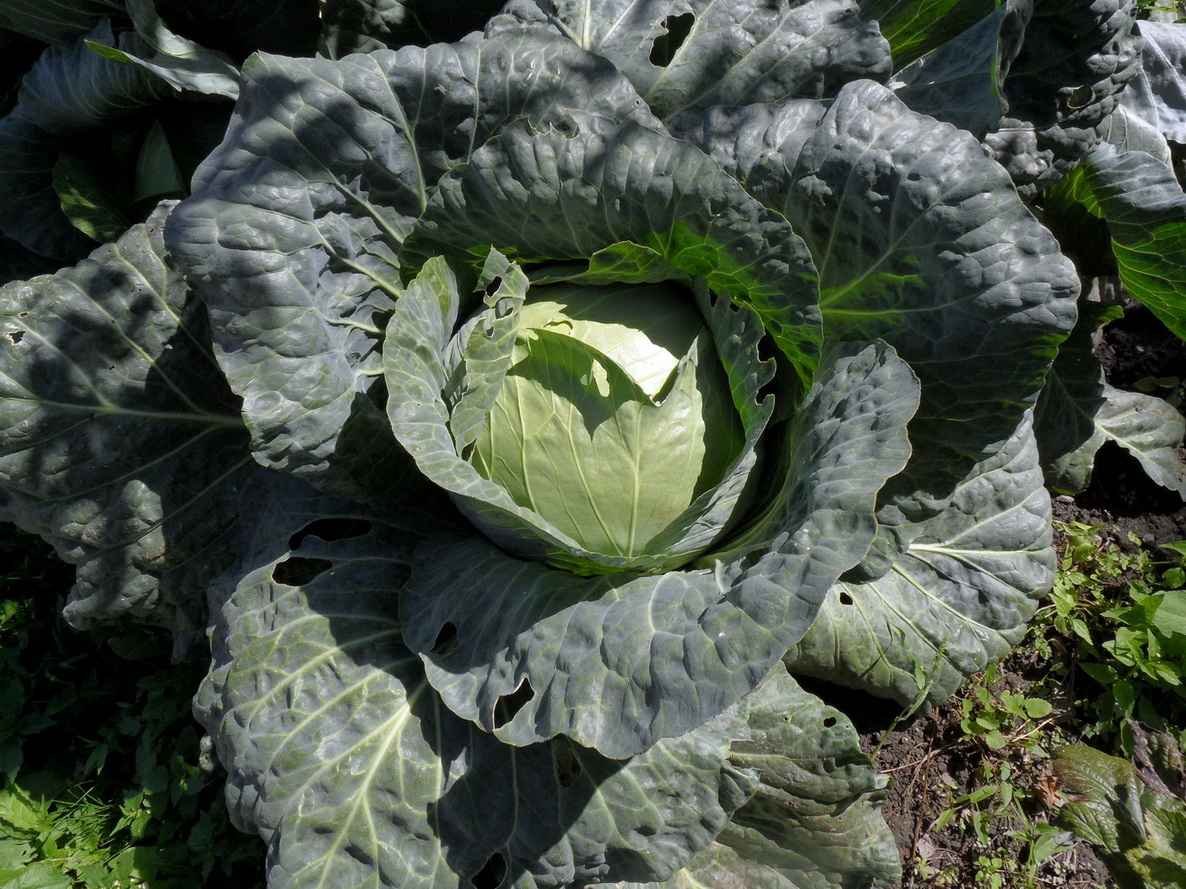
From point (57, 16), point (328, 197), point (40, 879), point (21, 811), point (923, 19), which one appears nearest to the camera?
point (328, 197)

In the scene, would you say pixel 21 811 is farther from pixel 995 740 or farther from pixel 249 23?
pixel 995 740

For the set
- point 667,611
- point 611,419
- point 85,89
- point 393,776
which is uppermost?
point 85,89

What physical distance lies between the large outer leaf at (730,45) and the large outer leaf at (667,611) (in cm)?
87

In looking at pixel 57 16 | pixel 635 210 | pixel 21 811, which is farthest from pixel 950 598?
pixel 57 16

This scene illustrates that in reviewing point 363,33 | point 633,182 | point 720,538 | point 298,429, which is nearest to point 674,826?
point 720,538

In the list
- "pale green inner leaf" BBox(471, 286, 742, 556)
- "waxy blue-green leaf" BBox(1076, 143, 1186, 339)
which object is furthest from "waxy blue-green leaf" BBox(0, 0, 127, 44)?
"waxy blue-green leaf" BBox(1076, 143, 1186, 339)

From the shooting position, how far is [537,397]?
7.86 feet

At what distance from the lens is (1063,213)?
3703mm

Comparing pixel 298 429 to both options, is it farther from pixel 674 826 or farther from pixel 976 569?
pixel 976 569

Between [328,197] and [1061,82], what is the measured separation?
247 cm

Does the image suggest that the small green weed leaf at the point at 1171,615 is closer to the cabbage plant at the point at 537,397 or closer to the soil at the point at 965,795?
the soil at the point at 965,795

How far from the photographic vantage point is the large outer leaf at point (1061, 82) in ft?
9.59

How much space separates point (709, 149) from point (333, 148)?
3.44 feet

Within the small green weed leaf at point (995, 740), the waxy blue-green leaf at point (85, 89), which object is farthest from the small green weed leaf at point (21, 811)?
the small green weed leaf at point (995, 740)
